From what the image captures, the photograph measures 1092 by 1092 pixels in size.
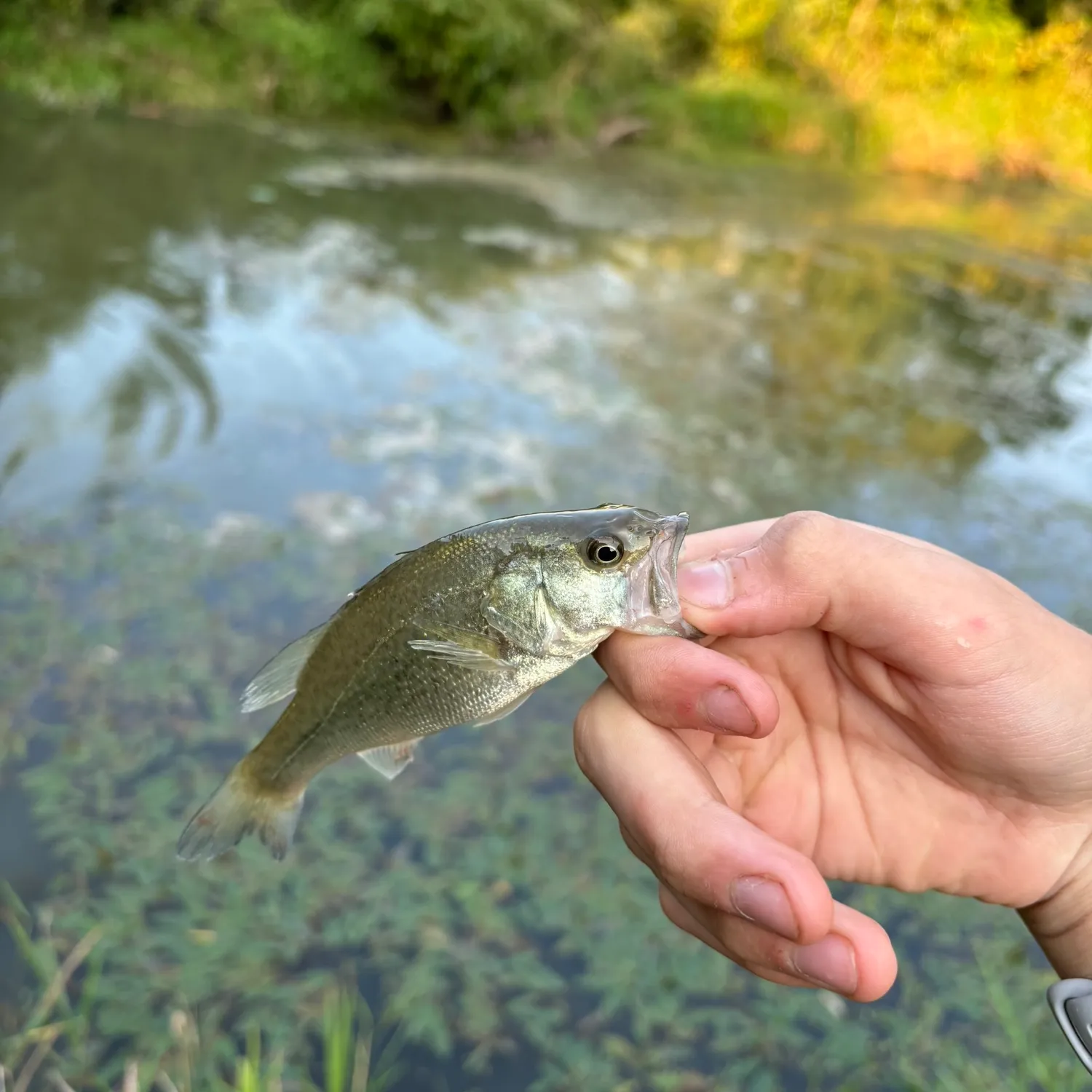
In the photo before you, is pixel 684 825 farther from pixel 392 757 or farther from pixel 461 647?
pixel 392 757

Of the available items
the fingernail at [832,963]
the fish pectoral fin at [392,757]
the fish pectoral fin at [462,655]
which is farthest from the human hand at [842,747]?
the fish pectoral fin at [392,757]

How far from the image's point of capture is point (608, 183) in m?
16.7

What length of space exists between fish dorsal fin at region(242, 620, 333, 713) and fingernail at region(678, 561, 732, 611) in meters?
0.85

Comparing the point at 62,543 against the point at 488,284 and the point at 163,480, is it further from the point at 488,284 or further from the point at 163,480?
the point at 488,284

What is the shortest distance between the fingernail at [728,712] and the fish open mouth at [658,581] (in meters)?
0.20

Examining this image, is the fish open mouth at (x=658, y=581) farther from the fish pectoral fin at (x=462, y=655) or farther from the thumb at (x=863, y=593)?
the fish pectoral fin at (x=462, y=655)

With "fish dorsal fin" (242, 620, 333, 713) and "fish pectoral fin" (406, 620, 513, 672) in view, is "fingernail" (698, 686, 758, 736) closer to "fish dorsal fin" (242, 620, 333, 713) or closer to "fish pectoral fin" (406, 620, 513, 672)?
"fish pectoral fin" (406, 620, 513, 672)

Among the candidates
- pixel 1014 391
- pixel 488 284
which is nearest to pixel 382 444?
pixel 488 284

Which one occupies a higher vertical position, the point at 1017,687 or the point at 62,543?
the point at 1017,687

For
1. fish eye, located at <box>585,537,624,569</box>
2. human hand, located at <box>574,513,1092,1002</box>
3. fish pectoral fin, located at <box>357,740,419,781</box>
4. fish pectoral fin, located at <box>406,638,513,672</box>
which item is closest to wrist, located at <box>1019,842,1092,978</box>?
human hand, located at <box>574,513,1092,1002</box>

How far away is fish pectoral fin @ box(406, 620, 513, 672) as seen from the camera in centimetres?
191

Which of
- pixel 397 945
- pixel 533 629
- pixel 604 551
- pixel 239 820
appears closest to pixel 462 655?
pixel 533 629

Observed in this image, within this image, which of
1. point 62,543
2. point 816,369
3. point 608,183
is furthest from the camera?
point 608,183

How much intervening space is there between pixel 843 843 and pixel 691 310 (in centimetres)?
922
